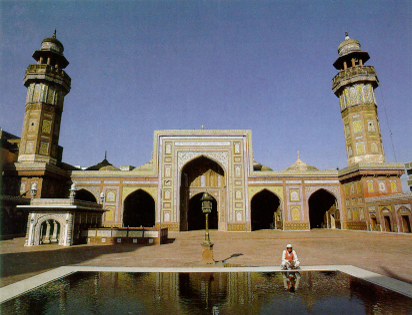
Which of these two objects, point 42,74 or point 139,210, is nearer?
point 42,74

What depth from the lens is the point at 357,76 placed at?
25.6 m

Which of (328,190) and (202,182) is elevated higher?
(202,182)

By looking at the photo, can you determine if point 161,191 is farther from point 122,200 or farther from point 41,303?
point 41,303

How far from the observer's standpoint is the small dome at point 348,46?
87.4 ft

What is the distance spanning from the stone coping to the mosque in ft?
55.5

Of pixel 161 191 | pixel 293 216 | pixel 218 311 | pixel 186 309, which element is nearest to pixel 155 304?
pixel 186 309

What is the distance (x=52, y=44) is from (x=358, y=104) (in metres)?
29.6

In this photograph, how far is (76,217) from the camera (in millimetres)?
15109

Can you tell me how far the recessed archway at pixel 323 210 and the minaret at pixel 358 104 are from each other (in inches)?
217

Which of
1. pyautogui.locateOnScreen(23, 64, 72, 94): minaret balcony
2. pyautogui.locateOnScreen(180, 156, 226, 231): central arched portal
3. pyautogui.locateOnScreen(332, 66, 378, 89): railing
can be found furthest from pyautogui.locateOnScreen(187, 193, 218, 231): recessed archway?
pyautogui.locateOnScreen(332, 66, 378, 89): railing

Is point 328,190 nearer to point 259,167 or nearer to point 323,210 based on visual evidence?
point 323,210

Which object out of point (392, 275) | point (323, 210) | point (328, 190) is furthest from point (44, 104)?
point (323, 210)

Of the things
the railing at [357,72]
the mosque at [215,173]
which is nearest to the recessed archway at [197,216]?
the mosque at [215,173]

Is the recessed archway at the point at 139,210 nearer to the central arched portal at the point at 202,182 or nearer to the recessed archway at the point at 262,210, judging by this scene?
the central arched portal at the point at 202,182
